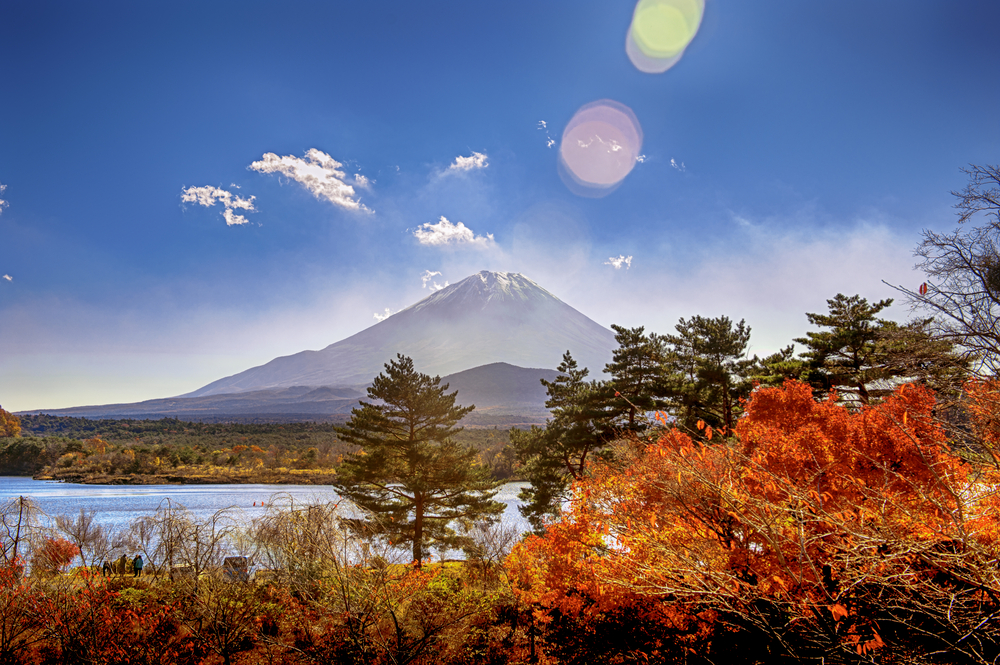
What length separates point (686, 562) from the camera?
4.30m

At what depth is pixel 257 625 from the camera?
11.6 metres

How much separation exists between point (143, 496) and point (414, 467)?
51779mm

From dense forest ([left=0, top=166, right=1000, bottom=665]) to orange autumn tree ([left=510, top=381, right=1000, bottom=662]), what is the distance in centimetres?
7

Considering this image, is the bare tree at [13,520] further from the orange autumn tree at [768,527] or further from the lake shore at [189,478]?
the lake shore at [189,478]

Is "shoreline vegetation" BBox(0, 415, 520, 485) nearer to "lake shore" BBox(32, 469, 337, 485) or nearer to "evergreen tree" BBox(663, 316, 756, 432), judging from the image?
"lake shore" BBox(32, 469, 337, 485)

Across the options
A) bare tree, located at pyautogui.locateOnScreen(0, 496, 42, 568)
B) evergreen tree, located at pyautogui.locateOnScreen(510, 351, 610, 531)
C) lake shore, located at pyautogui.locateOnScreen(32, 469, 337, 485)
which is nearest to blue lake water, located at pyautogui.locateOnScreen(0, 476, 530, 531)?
lake shore, located at pyautogui.locateOnScreen(32, 469, 337, 485)

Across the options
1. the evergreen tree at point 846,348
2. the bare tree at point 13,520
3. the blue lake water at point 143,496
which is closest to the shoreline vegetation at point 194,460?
the blue lake water at point 143,496

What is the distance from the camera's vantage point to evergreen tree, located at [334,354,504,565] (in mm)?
23047

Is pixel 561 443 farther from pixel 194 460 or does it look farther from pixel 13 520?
pixel 194 460

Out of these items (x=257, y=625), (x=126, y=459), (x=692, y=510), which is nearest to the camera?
(x=692, y=510)

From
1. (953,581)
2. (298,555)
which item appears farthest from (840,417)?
(298,555)

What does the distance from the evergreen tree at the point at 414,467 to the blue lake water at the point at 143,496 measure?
47.7 feet

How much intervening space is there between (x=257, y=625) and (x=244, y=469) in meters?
79.3

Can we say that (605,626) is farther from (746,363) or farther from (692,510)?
(746,363)
